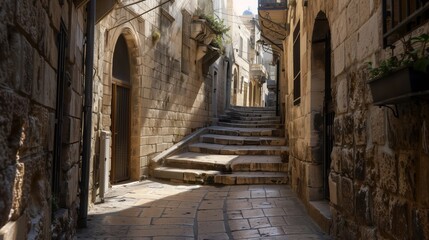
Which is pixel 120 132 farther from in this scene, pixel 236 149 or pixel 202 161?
pixel 236 149

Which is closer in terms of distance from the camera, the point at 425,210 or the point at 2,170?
the point at 2,170

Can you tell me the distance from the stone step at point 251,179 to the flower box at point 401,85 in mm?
5457

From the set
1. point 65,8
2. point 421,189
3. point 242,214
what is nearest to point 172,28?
point 242,214

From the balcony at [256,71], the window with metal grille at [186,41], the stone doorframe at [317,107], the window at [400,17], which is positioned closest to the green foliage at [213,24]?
the window with metal grille at [186,41]

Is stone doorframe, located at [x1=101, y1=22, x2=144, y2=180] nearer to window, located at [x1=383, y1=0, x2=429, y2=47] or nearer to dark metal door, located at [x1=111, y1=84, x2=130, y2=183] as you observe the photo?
dark metal door, located at [x1=111, y1=84, x2=130, y2=183]

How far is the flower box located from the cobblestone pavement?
2311 mm

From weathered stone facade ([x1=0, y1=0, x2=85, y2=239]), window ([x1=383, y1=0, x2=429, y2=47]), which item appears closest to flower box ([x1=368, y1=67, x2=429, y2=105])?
window ([x1=383, y1=0, x2=429, y2=47])

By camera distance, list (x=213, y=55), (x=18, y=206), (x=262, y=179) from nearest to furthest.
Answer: (x=18, y=206)
(x=262, y=179)
(x=213, y=55)

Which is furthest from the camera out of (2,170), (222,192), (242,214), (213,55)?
(213,55)

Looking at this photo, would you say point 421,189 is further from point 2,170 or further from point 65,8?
point 65,8

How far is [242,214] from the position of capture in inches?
202

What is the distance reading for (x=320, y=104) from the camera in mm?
4895

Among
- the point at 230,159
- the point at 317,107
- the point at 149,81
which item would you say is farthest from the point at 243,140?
the point at 317,107

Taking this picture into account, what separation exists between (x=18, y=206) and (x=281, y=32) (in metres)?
8.22
